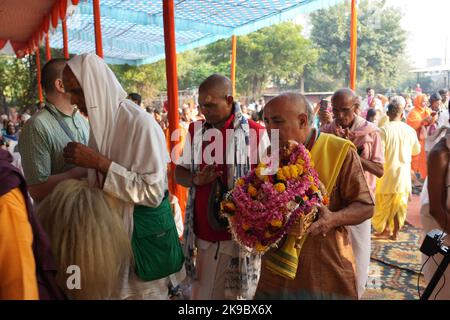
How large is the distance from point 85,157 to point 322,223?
3.91ft

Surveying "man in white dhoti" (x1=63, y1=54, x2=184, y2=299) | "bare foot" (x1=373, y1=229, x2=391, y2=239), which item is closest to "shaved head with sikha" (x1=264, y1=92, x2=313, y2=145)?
"man in white dhoti" (x1=63, y1=54, x2=184, y2=299)

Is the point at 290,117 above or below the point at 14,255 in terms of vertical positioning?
above

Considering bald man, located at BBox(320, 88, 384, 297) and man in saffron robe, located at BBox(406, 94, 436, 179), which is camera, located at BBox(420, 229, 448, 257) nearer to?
bald man, located at BBox(320, 88, 384, 297)

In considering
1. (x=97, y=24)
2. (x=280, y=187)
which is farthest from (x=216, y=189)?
(x=97, y=24)

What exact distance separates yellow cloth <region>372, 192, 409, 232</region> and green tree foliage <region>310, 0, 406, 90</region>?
32.5 m

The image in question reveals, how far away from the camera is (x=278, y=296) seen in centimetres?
207

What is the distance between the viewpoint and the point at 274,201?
70.6 inches

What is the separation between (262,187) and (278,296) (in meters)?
0.60

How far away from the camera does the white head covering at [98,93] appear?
81.7 inches

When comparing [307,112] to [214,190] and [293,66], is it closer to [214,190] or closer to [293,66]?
[214,190]

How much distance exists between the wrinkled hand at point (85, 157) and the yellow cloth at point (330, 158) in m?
1.06

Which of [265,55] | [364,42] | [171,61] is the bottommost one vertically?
[171,61]

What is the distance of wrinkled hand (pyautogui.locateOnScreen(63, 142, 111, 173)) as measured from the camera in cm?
202

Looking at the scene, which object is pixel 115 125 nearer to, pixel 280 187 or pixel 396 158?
pixel 280 187
